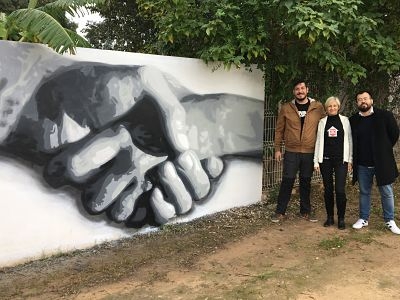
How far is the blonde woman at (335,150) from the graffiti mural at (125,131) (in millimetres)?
1184

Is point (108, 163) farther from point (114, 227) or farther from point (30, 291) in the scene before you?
point (30, 291)

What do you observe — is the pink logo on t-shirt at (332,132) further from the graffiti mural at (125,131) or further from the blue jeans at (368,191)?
the graffiti mural at (125,131)

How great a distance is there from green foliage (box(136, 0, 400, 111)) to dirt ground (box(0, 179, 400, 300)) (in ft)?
7.08

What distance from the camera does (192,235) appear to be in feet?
18.2

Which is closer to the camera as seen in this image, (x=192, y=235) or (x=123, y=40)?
(x=192, y=235)

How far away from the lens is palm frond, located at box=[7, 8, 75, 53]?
4.20 m

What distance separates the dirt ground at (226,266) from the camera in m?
4.00

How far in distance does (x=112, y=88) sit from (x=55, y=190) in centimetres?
125

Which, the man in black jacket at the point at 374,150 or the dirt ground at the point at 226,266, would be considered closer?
the dirt ground at the point at 226,266

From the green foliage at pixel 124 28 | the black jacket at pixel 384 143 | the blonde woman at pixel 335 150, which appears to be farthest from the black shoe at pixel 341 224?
the green foliage at pixel 124 28

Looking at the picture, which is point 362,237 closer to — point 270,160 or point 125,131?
point 270,160

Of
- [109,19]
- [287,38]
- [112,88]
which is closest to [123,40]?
[109,19]

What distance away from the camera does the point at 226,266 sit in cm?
462

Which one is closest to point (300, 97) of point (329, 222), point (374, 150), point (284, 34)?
point (284, 34)
